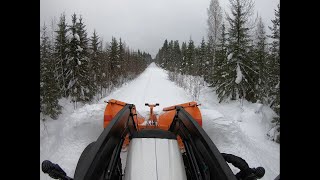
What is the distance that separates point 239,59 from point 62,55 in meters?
14.8

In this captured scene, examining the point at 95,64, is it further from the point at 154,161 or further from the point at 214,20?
the point at 154,161

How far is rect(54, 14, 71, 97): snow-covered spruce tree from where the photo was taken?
19.4 meters

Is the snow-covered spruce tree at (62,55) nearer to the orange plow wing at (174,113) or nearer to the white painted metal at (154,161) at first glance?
the orange plow wing at (174,113)

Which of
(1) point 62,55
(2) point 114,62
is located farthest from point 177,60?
(1) point 62,55

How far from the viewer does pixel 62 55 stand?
788 inches

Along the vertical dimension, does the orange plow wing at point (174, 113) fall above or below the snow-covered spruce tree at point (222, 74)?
below

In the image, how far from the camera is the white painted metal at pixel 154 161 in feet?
7.36

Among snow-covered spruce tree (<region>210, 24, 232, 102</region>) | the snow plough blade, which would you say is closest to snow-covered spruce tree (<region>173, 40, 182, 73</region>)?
snow-covered spruce tree (<region>210, 24, 232, 102</region>)

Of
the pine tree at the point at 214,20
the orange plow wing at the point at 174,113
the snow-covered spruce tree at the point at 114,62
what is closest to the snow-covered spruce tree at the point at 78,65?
the snow-covered spruce tree at the point at 114,62

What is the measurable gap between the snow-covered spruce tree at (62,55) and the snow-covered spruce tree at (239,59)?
13314 mm
